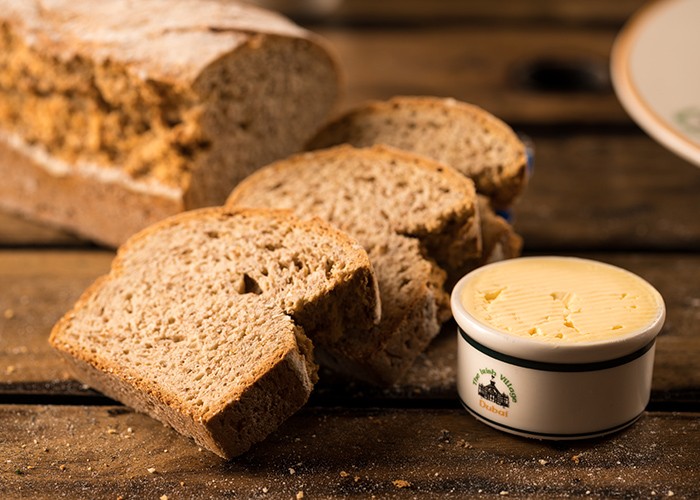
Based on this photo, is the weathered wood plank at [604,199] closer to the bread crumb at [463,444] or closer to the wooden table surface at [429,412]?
the wooden table surface at [429,412]

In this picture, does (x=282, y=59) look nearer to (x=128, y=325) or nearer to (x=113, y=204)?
(x=113, y=204)

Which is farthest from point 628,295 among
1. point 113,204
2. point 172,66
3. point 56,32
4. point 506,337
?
point 56,32

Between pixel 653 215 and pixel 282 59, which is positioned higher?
pixel 282 59

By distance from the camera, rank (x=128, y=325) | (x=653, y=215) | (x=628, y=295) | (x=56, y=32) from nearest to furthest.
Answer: (x=628, y=295) → (x=128, y=325) → (x=56, y=32) → (x=653, y=215)

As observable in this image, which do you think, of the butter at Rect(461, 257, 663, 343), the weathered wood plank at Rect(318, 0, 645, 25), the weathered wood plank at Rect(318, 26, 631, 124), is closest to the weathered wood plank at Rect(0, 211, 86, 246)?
the weathered wood plank at Rect(318, 26, 631, 124)

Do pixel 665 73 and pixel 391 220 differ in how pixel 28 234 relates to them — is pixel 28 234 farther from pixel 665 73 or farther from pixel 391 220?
pixel 665 73

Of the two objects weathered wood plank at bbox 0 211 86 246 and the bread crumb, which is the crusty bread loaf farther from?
the bread crumb

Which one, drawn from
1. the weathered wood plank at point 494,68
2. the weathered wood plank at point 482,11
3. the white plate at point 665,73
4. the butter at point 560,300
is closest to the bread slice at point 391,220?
the butter at point 560,300
